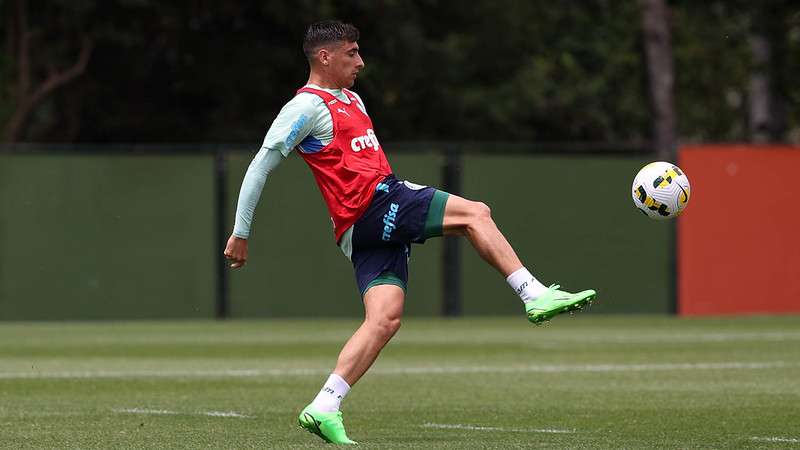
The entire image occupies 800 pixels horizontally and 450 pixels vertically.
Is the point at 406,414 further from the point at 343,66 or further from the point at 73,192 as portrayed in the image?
the point at 73,192

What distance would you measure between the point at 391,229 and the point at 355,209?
0.21 metres

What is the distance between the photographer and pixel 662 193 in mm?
9094

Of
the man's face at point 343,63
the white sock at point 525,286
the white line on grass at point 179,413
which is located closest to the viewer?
the white sock at point 525,286

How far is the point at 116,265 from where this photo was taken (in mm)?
22922

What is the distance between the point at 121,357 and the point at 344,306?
7.10m

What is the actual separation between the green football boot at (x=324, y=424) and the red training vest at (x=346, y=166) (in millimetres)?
939

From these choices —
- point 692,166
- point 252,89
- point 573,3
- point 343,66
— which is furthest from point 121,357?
point 573,3

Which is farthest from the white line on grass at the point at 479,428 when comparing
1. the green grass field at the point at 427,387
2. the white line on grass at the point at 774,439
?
the white line on grass at the point at 774,439

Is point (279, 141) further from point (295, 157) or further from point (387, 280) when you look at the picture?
point (295, 157)

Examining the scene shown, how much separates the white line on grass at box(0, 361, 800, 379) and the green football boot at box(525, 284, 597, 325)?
5.93m

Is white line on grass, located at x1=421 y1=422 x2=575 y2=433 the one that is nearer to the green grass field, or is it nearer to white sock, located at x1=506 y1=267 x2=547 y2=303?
the green grass field

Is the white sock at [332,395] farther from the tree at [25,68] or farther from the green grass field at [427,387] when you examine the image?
the tree at [25,68]

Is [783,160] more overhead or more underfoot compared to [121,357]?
more overhead

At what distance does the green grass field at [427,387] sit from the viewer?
902cm
